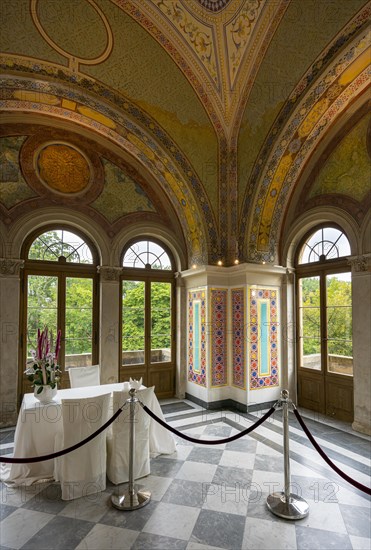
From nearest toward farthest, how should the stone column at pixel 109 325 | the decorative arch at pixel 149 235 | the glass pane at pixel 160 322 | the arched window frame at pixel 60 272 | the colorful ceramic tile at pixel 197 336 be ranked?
1. the arched window frame at pixel 60 272
2. the stone column at pixel 109 325
3. the colorful ceramic tile at pixel 197 336
4. the decorative arch at pixel 149 235
5. the glass pane at pixel 160 322

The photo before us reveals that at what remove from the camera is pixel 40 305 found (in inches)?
238

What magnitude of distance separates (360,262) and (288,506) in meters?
3.81

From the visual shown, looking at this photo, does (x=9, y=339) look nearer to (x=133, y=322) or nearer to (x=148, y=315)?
(x=133, y=322)

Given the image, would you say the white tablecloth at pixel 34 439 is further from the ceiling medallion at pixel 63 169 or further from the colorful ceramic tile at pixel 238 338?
the ceiling medallion at pixel 63 169

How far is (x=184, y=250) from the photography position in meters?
7.20

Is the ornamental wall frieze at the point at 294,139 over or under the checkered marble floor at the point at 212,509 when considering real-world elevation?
over

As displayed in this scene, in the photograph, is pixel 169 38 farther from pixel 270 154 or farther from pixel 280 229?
pixel 280 229

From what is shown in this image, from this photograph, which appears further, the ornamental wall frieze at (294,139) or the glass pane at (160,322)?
the glass pane at (160,322)

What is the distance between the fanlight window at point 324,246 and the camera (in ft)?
18.9

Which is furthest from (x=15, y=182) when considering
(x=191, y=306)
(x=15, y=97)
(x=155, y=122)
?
(x=191, y=306)

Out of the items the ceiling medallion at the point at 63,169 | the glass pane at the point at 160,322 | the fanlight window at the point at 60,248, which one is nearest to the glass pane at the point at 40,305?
the fanlight window at the point at 60,248

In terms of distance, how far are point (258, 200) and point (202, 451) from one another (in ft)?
14.7

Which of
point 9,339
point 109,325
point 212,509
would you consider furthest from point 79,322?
point 212,509

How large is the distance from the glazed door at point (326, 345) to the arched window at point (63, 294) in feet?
14.1
